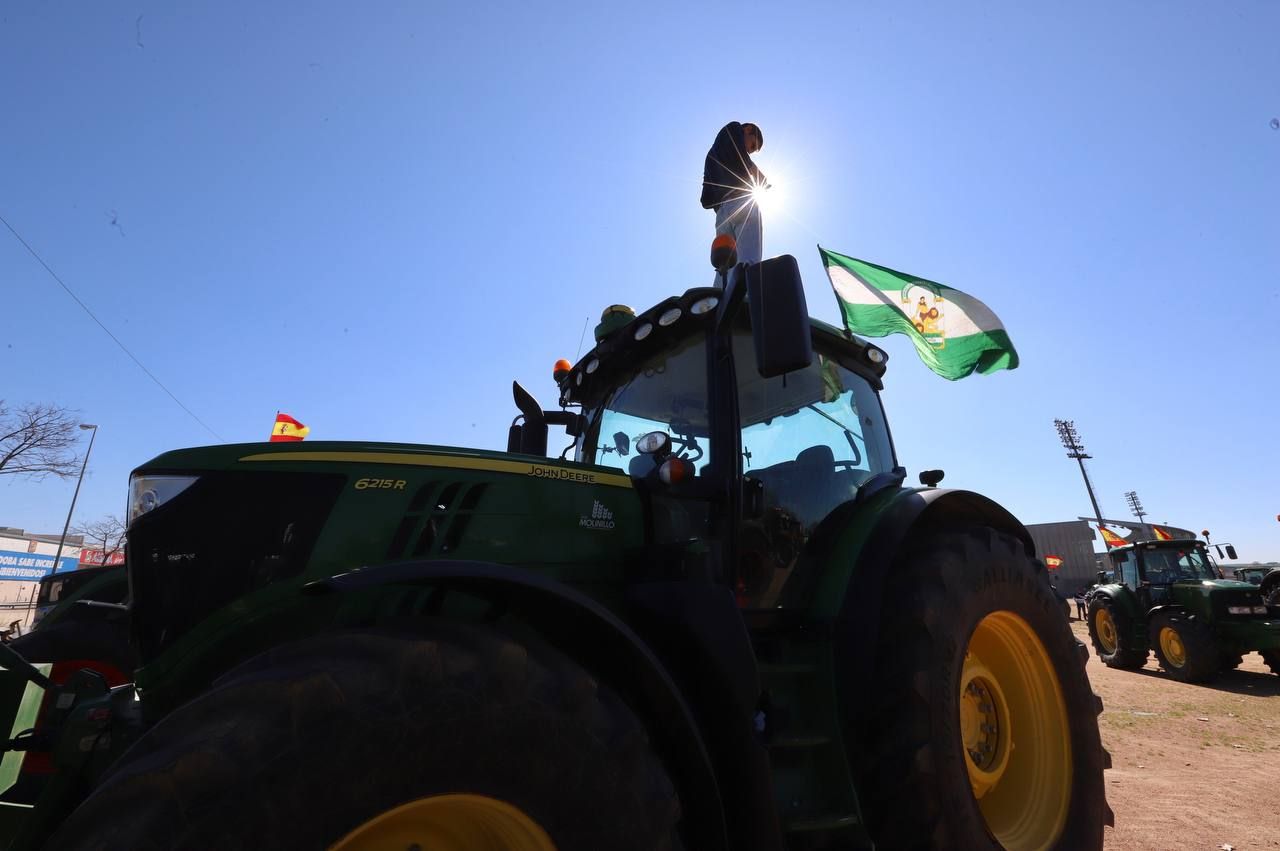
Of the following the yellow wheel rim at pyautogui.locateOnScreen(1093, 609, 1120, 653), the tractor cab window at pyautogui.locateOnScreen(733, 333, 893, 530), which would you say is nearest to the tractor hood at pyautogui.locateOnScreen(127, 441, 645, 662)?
the tractor cab window at pyautogui.locateOnScreen(733, 333, 893, 530)

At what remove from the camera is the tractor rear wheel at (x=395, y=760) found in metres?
1.11

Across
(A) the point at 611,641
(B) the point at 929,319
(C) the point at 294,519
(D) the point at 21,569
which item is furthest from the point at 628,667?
(D) the point at 21,569

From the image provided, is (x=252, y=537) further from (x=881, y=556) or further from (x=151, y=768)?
(x=881, y=556)

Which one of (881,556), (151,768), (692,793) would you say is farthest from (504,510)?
(881,556)

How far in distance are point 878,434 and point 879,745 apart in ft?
5.65

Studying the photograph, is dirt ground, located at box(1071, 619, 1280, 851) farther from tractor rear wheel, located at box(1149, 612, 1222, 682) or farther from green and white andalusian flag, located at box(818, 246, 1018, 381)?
green and white andalusian flag, located at box(818, 246, 1018, 381)

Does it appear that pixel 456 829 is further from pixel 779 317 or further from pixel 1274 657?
pixel 1274 657

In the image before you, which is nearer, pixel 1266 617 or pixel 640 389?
pixel 640 389

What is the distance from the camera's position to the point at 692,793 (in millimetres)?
1818

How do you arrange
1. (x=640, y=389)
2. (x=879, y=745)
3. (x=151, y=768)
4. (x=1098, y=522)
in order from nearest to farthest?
(x=151, y=768), (x=879, y=745), (x=640, y=389), (x=1098, y=522)

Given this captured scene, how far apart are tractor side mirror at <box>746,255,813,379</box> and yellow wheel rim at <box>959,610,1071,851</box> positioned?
5.68 feet

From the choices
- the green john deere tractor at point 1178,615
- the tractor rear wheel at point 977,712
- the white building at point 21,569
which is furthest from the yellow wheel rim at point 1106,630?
the white building at point 21,569

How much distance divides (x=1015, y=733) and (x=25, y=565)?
34213mm

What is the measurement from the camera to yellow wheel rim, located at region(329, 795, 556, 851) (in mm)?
1384
